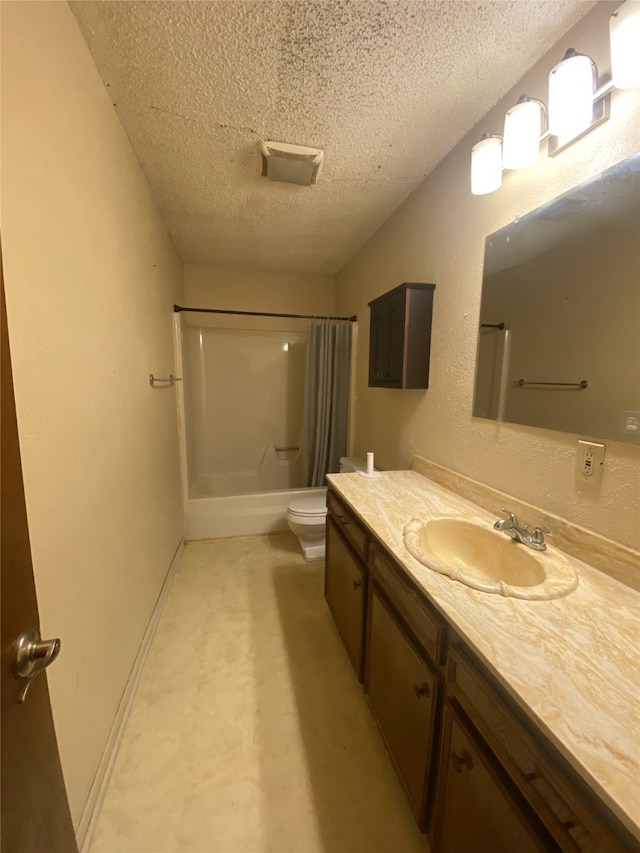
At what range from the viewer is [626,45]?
2.60ft

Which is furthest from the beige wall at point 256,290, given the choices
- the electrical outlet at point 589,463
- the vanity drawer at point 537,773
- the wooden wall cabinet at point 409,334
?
the vanity drawer at point 537,773

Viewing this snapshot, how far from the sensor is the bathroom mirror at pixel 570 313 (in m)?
0.86

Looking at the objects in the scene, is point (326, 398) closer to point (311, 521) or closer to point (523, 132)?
point (311, 521)

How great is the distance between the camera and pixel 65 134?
3.04 feet

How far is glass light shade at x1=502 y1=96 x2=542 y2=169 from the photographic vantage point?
1.04 m

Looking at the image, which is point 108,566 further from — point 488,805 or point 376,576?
point 488,805

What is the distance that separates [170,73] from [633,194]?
1518 millimetres

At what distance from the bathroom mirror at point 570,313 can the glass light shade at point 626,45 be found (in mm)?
178

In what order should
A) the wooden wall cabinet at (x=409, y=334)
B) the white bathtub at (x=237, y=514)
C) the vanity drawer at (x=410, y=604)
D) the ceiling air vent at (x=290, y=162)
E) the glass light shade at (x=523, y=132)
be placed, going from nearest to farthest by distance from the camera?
1. the vanity drawer at (x=410, y=604)
2. the glass light shade at (x=523, y=132)
3. the ceiling air vent at (x=290, y=162)
4. the wooden wall cabinet at (x=409, y=334)
5. the white bathtub at (x=237, y=514)

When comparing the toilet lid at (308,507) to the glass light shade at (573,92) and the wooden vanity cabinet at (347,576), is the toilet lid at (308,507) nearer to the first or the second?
the wooden vanity cabinet at (347,576)

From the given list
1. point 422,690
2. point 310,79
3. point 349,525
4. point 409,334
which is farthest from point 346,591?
point 310,79

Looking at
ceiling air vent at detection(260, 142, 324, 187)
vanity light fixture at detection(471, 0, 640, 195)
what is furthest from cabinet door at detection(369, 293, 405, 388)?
ceiling air vent at detection(260, 142, 324, 187)

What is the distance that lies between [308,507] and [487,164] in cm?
203

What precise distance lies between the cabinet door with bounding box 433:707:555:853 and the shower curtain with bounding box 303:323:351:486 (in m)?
2.21
